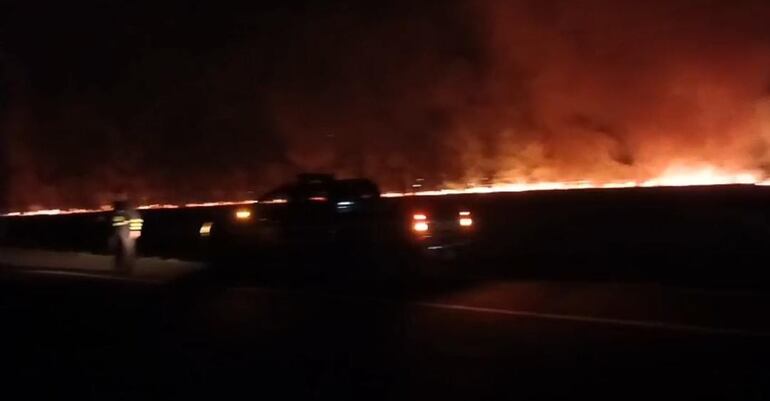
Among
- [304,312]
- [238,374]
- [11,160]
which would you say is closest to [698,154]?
[304,312]

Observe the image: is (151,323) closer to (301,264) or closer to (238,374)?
(238,374)

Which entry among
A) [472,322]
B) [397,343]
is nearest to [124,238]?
[472,322]

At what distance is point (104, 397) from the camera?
9.36 m

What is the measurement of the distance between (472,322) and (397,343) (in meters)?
1.84

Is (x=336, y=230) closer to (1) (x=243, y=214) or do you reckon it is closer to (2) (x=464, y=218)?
(1) (x=243, y=214)

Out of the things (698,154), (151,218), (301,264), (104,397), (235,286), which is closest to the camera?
(104,397)

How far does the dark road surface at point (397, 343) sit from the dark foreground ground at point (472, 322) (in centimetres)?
3

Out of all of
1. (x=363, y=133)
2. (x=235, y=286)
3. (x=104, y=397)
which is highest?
(x=363, y=133)

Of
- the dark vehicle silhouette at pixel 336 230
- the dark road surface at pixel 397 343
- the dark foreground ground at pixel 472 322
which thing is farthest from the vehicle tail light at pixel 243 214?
the dark road surface at pixel 397 343

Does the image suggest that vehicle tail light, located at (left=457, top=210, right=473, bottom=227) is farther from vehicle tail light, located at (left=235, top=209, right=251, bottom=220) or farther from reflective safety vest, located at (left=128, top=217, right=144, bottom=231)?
reflective safety vest, located at (left=128, top=217, right=144, bottom=231)

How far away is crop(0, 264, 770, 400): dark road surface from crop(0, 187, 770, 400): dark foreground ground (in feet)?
0.10

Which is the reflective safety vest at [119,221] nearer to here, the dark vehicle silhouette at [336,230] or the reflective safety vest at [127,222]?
the reflective safety vest at [127,222]

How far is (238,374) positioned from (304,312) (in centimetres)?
513

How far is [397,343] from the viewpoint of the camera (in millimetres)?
12258
